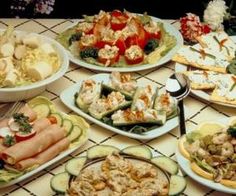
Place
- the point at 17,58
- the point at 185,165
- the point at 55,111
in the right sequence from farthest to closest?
1. the point at 17,58
2. the point at 55,111
3. the point at 185,165

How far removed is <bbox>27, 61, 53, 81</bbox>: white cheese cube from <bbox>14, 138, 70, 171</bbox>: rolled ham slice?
0.38 meters

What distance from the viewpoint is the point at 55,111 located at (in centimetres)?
311

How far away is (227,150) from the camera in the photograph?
113 inches

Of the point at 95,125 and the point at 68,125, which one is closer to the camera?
the point at 68,125

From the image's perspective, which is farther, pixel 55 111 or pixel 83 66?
pixel 83 66

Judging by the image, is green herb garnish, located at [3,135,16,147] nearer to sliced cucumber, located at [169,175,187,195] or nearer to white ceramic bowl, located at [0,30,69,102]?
white ceramic bowl, located at [0,30,69,102]

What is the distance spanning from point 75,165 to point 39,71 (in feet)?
1.87

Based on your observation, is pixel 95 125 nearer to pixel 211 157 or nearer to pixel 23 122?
pixel 23 122

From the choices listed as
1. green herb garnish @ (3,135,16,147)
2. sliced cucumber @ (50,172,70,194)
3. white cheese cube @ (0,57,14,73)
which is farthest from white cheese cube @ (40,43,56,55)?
sliced cucumber @ (50,172,70,194)

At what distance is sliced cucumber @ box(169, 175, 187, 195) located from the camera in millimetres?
2713

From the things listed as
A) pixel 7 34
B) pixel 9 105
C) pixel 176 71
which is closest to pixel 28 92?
pixel 9 105

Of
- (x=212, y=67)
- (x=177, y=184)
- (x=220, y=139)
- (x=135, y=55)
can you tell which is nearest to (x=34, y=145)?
(x=177, y=184)

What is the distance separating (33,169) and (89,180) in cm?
24

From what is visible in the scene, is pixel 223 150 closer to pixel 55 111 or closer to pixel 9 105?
pixel 55 111
